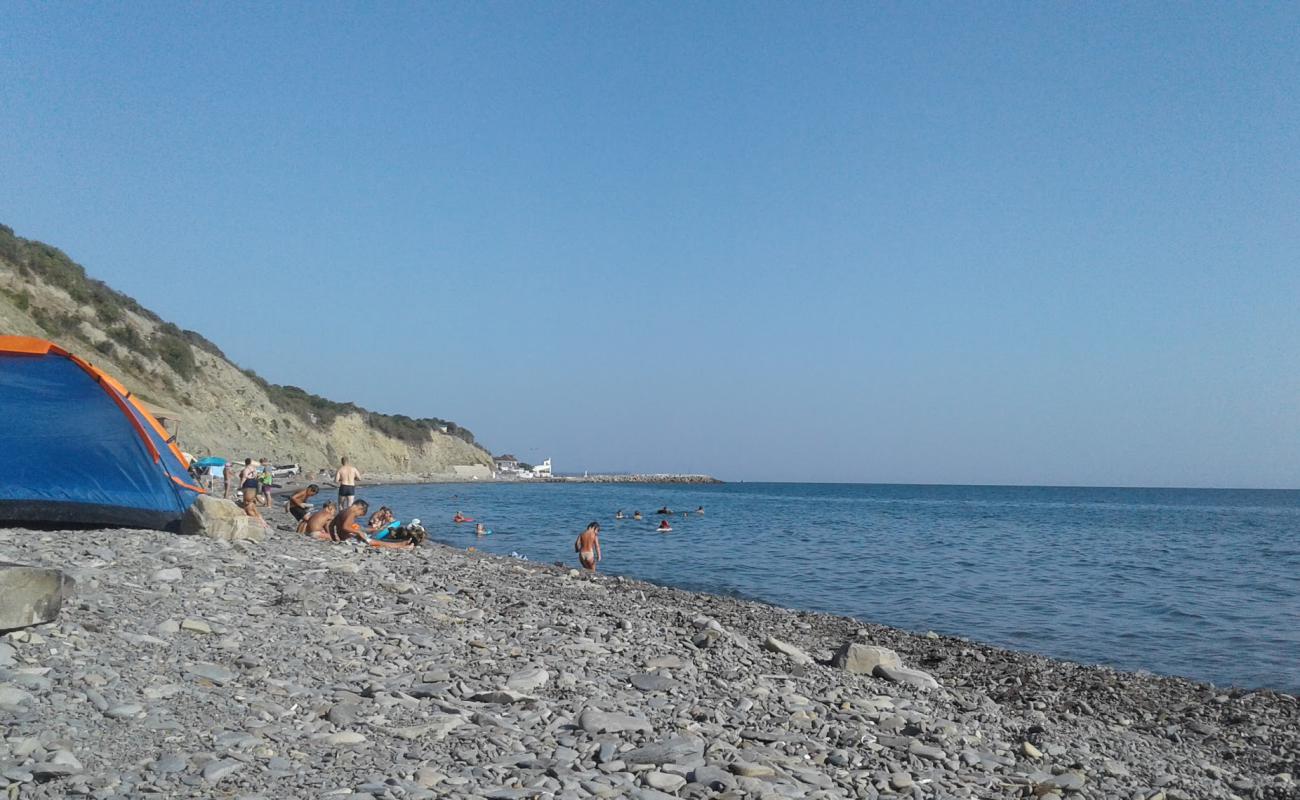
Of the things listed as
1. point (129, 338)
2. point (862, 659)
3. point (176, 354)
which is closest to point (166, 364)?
point (176, 354)

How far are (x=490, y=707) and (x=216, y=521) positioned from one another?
7325 millimetres

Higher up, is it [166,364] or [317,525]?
[166,364]

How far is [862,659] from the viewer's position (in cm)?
941

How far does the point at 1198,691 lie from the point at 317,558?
11.1 m

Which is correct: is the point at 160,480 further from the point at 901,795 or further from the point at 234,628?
the point at 901,795

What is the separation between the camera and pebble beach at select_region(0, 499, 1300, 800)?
5160mm

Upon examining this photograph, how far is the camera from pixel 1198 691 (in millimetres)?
11461

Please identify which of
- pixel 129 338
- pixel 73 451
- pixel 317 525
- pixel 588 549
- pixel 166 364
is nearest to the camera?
pixel 73 451

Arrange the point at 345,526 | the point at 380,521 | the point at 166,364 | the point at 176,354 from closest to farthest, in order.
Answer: the point at 345,526 < the point at 380,521 < the point at 166,364 < the point at 176,354

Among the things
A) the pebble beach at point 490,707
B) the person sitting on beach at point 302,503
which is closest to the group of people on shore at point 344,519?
the person sitting on beach at point 302,503

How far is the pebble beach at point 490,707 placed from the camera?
203 inches

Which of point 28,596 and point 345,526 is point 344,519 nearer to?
point 345,526

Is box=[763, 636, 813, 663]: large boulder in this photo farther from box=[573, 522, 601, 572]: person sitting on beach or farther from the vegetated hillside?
the vegetated hillside

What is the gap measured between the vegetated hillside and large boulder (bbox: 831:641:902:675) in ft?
100
